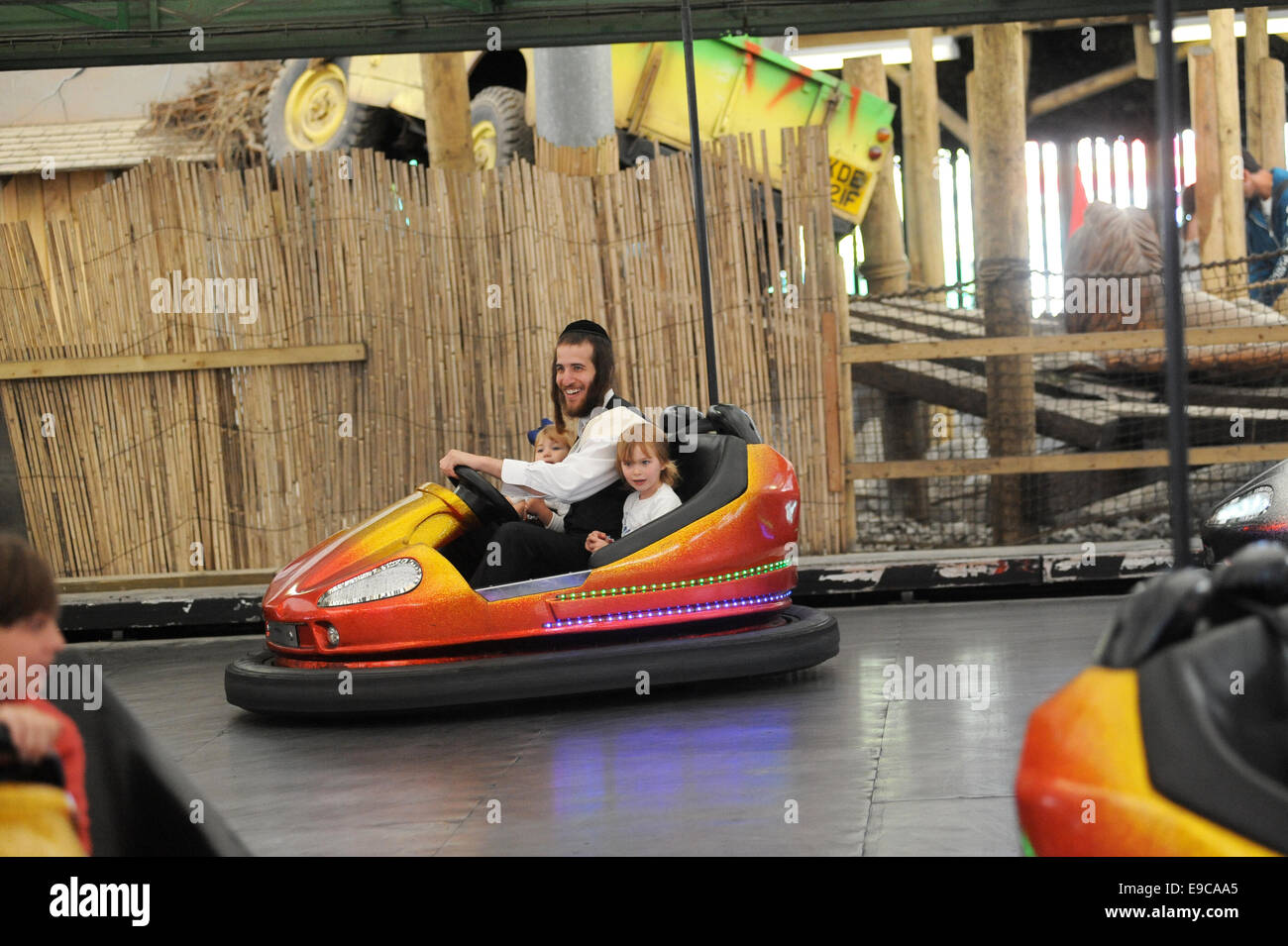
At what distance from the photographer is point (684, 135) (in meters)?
8.10

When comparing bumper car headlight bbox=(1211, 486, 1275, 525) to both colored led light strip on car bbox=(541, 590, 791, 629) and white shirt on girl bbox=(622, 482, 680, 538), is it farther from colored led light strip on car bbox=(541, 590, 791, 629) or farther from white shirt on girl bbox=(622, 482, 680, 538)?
white shirt on girl bbox=(622, 482, 680, 538)

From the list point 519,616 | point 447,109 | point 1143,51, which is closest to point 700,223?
point 519,616

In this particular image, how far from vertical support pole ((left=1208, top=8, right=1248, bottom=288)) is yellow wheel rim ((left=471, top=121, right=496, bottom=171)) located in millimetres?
5208

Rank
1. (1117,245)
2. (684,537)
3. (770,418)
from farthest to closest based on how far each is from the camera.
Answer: (1117,245) < (770,418) < (684,537)

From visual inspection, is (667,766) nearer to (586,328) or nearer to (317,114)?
(586,328)

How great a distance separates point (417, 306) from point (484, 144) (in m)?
3.44

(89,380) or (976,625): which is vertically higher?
(89,380)

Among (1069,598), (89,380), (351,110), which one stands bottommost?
(1069,598)

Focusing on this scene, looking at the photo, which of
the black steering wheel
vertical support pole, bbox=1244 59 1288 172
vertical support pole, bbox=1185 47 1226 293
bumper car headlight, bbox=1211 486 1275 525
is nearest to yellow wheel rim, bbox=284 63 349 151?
vertical support pole, bbox=1185 47 1226 293

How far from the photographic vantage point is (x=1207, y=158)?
10500 mm

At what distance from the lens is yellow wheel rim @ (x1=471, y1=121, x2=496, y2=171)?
29.0ft
